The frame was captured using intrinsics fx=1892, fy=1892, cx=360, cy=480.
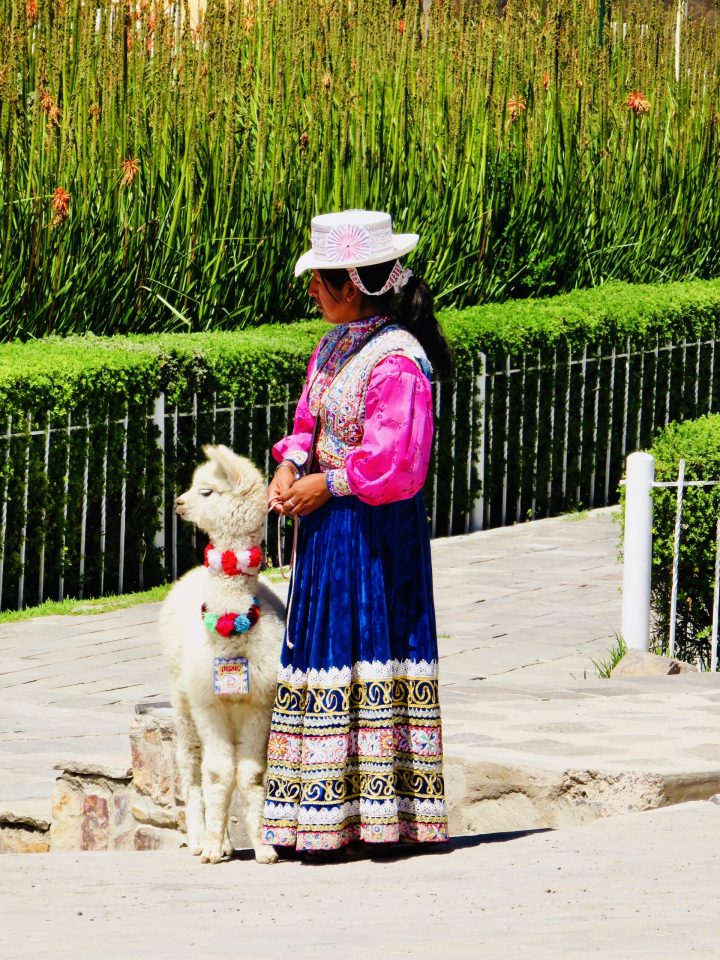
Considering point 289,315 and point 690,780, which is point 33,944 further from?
point 289,315

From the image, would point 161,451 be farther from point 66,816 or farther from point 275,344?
point 66,816

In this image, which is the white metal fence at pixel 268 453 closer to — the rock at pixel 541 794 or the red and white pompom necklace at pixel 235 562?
the rock at pixel 541 794

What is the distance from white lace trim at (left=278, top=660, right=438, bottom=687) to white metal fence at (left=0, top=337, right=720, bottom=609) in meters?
4.46

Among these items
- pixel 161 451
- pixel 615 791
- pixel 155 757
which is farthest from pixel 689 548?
pixel 155 757

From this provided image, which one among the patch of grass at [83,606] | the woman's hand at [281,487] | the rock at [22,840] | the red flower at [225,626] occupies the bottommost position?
the patch of grass at [83,606]

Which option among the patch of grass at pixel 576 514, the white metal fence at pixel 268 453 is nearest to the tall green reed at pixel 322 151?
the white metal fence at pixel 268 453

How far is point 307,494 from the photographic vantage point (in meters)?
5.23

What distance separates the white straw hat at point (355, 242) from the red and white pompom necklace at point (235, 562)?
809 mm

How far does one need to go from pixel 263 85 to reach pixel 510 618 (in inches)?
183

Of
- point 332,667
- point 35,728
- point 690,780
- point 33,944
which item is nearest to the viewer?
point 33,944

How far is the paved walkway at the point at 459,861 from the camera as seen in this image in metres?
4.45

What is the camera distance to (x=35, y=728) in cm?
732

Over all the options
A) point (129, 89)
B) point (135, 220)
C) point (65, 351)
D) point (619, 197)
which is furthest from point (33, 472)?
point (619, 197)

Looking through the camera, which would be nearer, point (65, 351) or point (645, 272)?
point (65, 351)
